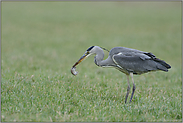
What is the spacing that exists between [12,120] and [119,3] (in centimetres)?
3767

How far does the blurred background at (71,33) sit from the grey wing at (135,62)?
4703 mm

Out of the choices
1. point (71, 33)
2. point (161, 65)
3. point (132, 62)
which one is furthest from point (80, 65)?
point (71, 33)

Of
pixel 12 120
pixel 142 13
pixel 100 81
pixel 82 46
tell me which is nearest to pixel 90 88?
pixel 100 81

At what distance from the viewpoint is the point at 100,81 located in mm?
9008

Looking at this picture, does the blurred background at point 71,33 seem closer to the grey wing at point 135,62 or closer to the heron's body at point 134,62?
the heron's body at point 134,62

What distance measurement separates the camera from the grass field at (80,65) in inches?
247

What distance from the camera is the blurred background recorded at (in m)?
14.2

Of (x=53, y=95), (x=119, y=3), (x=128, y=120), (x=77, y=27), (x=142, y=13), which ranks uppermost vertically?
(x=119, y=3)

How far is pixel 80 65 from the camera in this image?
13180 mm

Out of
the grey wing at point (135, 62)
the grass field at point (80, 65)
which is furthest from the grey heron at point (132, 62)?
the grass field at point (80, 65)

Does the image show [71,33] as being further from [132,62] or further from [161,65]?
[161,65]

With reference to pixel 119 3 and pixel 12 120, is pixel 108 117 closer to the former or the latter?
pixel 12 120

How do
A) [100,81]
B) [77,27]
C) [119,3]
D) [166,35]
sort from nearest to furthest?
[100,81] → [166,35] → [77,27] → [119,3]

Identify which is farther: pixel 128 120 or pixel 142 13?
pixel 142 13
